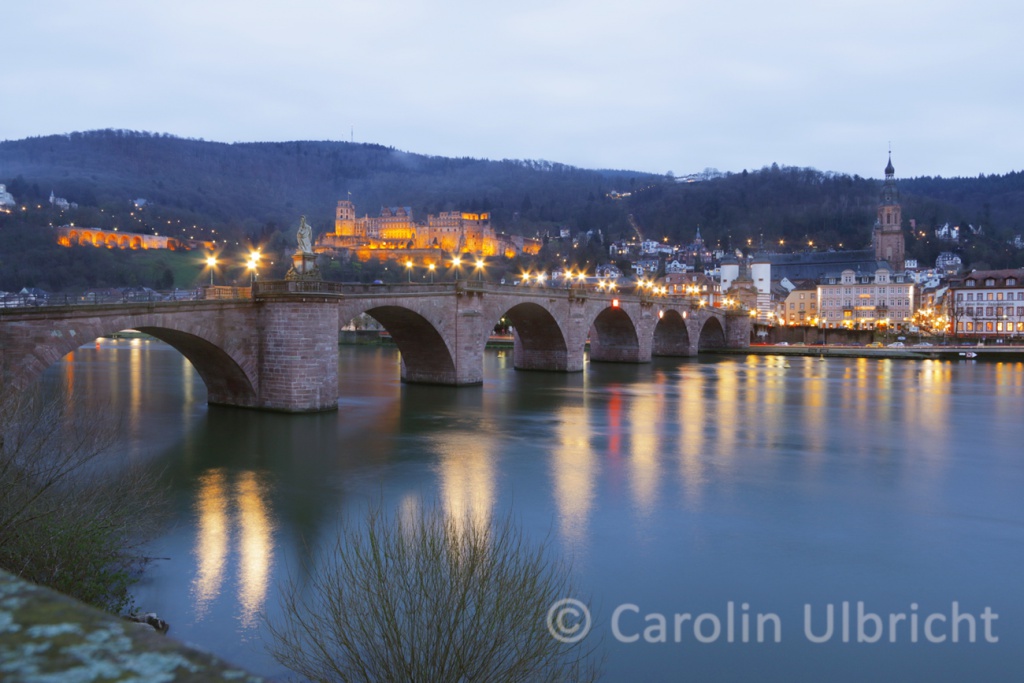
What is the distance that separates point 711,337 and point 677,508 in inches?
2445

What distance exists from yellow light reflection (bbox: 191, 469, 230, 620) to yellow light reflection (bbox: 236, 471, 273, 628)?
0.94 ft

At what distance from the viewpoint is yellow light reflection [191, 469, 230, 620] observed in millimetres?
10109

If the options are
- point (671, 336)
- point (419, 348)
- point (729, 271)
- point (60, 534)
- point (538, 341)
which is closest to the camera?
point (60, 534)

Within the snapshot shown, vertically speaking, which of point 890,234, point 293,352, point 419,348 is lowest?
point 419,348

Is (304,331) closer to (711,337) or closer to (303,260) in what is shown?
(303,260)

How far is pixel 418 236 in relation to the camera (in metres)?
150

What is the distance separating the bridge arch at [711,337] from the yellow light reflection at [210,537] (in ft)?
203

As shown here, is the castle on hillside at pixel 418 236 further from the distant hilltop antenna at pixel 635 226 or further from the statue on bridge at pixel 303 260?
the statue on bridge at pixel 303 260

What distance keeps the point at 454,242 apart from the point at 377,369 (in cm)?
9847

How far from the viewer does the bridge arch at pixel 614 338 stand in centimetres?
5405

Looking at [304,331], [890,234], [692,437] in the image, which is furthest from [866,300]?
[304,331]

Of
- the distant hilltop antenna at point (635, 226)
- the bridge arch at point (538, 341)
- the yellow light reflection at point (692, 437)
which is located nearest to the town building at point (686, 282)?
the distant hilltop antenna at point (635, 226)

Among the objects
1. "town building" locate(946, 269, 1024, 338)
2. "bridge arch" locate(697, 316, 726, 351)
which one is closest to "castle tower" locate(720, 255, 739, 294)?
"town building" locate(946, 269, 1024, 338)

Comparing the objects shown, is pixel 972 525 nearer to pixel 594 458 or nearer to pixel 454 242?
pixel 594 458
